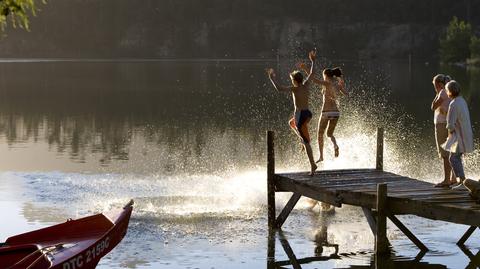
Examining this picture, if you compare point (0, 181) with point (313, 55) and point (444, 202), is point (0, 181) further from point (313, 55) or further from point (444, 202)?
point (444, 202)

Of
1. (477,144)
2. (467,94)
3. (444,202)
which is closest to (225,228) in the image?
(444,202)

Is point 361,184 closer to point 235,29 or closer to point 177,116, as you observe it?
point 177,116

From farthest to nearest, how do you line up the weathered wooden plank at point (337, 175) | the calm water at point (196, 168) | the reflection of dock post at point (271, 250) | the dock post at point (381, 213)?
1. the weathered wooden plank at point (337, 175)
2. the calm water at point (196, 168)
3. the reflection of dock post at point (271, 250)
4. the dock post at point (381, 213)

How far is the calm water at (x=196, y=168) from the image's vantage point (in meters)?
20.7

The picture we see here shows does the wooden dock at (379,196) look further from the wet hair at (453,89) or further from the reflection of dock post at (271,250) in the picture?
the wet hair at (453,89)

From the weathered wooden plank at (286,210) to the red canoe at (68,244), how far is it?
14.7 feet

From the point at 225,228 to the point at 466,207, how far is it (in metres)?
6.38

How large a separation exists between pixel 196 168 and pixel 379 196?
14.5m

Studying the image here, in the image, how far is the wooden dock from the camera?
1791cm

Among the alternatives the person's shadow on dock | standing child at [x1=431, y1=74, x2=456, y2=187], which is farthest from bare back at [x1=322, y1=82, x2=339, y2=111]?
the person's shadow on dock

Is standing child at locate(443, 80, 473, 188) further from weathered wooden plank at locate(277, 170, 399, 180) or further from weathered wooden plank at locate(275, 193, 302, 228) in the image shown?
weathered wooden plank at locate(275, 193, 302, 228)

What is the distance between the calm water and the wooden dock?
0.62m

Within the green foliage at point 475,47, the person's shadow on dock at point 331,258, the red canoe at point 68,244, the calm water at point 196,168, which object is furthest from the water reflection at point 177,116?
the green foliage at point 475,47

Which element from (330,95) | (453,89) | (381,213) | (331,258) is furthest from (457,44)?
(381,213)
